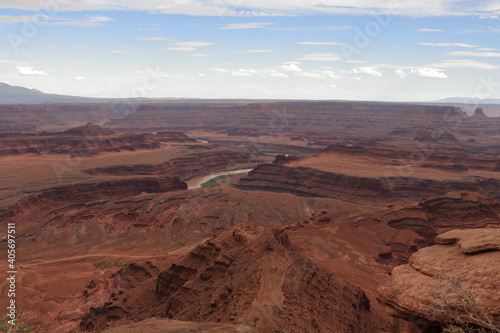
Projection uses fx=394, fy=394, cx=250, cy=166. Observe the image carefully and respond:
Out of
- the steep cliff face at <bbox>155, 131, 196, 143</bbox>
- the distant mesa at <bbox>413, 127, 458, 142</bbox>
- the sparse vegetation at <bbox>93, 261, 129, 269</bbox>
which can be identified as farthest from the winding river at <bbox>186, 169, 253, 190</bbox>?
the distant mesa at <bbox>413, 127, 458, 142</bbox>

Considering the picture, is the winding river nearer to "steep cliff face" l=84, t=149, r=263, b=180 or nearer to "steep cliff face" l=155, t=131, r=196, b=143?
"steep cliff face" l=84, t=149, r=263, b=180

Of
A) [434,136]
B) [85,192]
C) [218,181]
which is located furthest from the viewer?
[434,136]

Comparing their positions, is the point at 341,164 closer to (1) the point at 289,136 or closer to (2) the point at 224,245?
(2) the point at 224,245

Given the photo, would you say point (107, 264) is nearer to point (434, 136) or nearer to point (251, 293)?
point (251, 293)

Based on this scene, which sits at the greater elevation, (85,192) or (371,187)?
(371,187)

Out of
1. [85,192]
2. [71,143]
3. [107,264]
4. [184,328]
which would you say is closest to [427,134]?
[71,143]

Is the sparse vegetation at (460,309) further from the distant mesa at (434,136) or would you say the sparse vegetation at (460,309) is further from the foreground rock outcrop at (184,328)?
the distant mesa at (434,136)
